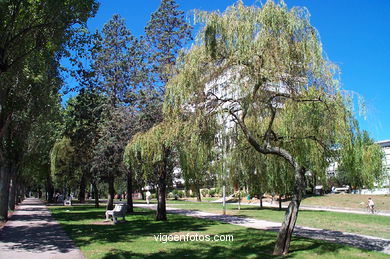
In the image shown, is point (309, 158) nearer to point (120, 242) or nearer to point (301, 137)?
point (301, 137)

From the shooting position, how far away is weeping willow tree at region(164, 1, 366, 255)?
9.09 meters

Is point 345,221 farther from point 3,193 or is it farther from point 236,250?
point 3,193

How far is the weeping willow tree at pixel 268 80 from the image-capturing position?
29.8 feet

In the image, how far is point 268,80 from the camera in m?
9.26

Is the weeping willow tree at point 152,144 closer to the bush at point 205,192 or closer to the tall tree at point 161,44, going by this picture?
the tall tree at point 161,44

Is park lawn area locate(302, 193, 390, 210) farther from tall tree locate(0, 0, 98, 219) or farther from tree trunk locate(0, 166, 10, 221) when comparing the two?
tall tree locate(0, 0, 98, 219)

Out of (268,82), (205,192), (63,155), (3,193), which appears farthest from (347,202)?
(3,193)

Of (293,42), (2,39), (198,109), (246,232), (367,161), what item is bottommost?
(246,232)

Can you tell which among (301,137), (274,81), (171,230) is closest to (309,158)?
(301,137)

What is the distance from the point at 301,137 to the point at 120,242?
6442 mm

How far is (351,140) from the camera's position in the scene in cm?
976

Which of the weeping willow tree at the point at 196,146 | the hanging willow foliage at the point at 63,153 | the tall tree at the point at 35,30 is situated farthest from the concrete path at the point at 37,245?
the hanging willow foliage at the point at 63,153

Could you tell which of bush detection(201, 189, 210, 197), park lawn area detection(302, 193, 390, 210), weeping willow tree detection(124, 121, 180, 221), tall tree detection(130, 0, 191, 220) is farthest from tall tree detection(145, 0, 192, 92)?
bush detection(201, 189, 210, 197)

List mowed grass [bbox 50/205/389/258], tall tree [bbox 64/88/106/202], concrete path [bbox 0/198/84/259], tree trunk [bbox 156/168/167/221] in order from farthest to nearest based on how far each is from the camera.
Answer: tall tree [bbox 64/88/106/202] < tree trunk [bbox 156/168/167/221] < mowed grass [bbox 50/205/389/258] < concrete path [bbox 0/198/84/259]
